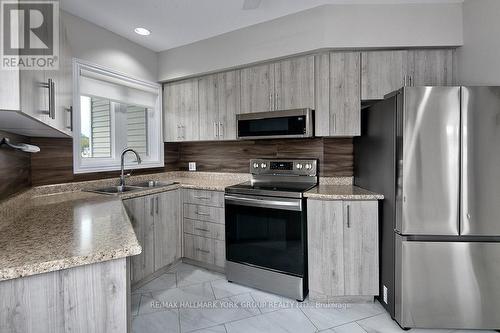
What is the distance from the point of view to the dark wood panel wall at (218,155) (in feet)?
7.48

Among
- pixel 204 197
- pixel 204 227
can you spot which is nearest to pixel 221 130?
pixel 204 197

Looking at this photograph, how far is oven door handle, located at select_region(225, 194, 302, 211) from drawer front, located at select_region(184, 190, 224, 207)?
6.6 inches

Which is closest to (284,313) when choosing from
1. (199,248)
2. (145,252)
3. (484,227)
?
(199,248)

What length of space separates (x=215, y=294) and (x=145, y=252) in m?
0.77

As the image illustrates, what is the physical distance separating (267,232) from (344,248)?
2.13 feet

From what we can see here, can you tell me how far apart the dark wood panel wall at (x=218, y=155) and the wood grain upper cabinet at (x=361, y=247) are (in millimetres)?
658

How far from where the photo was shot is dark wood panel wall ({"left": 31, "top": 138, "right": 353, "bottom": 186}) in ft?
7.48

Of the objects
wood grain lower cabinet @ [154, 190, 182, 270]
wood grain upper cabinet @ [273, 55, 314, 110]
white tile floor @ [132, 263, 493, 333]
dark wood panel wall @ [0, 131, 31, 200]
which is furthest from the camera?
wood grain lower cabinet @ [154, 190, 182, 270]

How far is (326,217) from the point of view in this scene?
2.15 meters

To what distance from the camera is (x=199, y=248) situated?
282cm

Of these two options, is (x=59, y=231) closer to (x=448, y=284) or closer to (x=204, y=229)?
(x=204, y=229)

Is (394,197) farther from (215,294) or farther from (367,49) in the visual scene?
(215,294)

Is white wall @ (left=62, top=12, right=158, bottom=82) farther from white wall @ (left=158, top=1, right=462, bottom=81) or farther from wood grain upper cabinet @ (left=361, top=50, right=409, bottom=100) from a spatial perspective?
wood grain upper cabinet @ (left=361, top=50, right=409, bottom=100)

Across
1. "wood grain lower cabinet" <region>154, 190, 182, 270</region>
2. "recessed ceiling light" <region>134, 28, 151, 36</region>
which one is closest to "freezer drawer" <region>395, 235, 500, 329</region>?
"wood grain lower cabinet" <region>154, 190, 182, 270</region>
